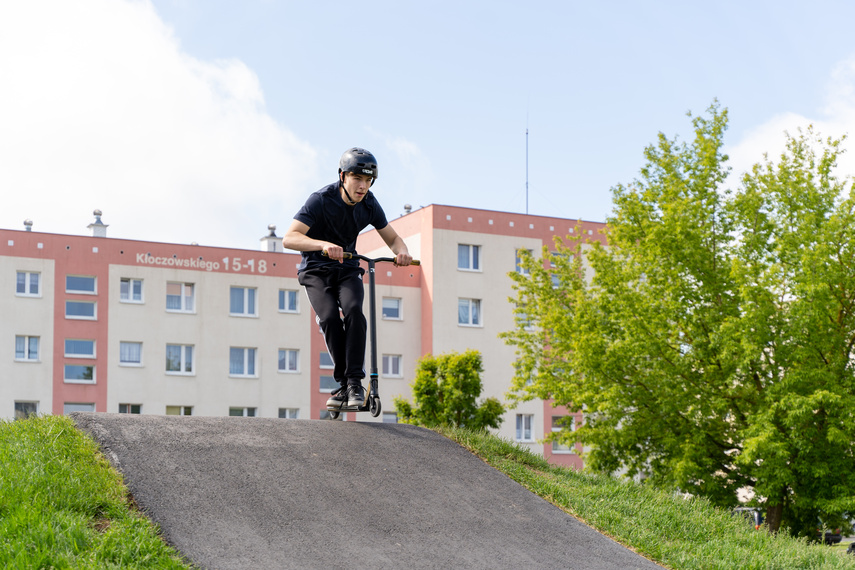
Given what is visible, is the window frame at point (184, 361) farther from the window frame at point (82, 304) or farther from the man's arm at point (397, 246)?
the man's arm at point (397, 246)

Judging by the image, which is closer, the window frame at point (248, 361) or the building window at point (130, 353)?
the building window at point (130, 353)

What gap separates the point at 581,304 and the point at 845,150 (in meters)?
6.35

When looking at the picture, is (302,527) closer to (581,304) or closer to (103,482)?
(103,482)

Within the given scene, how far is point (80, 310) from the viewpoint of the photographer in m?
42.8

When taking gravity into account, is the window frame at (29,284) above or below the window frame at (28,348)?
above

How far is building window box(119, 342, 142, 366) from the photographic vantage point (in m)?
43.4

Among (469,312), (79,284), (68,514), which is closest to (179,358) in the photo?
(79,284)

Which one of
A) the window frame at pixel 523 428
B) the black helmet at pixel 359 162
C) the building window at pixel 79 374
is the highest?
the black helmet at pixel 359 162

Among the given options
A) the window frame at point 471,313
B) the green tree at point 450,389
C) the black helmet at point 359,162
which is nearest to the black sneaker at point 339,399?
the black helmet at point 359,162

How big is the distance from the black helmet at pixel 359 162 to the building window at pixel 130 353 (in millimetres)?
38305

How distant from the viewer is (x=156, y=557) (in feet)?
15.2

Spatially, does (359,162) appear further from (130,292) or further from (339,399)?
(130,292)

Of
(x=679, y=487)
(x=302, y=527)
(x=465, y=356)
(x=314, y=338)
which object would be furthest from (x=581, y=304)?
(x=314, y=338)

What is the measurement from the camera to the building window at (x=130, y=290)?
143ft
